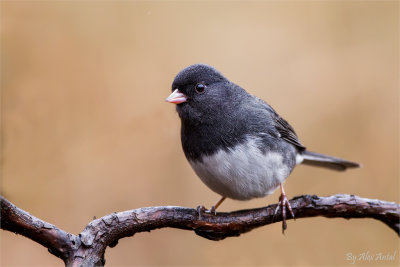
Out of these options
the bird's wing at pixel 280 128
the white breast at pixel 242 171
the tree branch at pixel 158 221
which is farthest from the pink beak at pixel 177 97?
the tree branch at pixel 158 221

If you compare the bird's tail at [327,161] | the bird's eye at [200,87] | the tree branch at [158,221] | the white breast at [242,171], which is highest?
the bird's eye at [200,87]

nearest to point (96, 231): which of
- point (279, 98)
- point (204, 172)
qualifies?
point (204, 172)

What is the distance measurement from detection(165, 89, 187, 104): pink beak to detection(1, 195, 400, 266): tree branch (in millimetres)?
625

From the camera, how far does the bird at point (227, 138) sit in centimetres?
241

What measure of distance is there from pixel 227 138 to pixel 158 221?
0.63 metres

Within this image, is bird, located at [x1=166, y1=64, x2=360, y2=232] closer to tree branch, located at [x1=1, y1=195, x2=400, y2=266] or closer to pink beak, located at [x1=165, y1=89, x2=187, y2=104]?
pink beak, located at [x1=165, y1=89, x2=187, y2=104]

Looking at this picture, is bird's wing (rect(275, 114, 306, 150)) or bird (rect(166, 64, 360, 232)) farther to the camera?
bird's wing (rect(275, 114, 306, 150))

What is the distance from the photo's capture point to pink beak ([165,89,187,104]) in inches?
96.9

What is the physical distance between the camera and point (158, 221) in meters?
2.09

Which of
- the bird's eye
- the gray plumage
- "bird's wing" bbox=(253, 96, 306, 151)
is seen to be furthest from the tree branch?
the bird's eye

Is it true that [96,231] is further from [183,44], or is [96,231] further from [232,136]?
[183,44]

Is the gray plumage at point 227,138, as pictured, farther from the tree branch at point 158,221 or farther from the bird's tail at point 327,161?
the bird's tail at point 327,161

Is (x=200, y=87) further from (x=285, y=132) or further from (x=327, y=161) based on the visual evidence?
(x=327, y=161)

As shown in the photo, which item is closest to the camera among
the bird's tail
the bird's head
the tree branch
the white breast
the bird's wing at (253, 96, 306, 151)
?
the tree branch
